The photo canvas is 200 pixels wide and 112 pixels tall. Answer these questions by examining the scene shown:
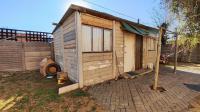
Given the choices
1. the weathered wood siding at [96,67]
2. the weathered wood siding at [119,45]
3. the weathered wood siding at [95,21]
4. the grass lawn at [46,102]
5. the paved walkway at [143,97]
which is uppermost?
the weathered wood siding at [95,21]

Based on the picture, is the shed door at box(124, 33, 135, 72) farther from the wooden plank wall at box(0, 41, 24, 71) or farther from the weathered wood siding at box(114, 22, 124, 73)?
the wooden plank wall at box(0, 41, 24, 71)

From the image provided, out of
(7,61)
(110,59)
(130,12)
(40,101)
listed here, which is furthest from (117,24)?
(130,12)

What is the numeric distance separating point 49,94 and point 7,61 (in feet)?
19.7

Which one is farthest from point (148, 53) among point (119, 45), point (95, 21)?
point (95, 21)

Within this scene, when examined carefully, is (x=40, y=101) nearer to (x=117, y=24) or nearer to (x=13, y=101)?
(x=13, y=101)

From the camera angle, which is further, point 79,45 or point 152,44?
point 152,44

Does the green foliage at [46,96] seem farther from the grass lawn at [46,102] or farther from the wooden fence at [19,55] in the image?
the wooden fence at [19,55]

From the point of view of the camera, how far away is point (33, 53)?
9.53 meters

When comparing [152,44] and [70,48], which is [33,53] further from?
[152,44]

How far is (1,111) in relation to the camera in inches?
142

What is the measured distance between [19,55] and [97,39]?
→ 615cm

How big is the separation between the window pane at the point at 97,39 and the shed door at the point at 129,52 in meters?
1.89

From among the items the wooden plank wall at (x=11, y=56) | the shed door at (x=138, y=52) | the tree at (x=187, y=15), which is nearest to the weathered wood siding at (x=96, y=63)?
the tree at (x=187, y=15)

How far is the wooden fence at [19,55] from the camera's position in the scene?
8789 mm
